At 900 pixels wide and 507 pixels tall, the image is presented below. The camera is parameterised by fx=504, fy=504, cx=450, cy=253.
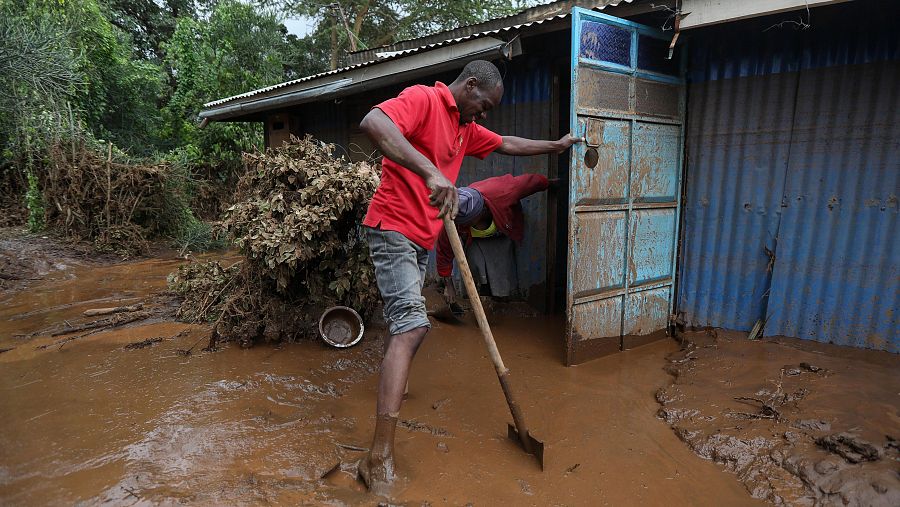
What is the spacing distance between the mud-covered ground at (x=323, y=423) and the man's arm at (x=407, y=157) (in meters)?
1.26

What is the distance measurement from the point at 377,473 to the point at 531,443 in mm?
784

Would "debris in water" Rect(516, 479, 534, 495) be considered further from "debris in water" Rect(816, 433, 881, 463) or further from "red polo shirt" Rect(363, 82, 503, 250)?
"debris in water" Rect(816, 433, 881, 463)

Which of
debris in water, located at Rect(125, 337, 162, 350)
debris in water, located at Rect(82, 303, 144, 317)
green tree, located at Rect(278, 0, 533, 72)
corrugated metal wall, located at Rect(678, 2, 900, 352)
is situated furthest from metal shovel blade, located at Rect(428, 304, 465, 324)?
green tree, located at Rect(278, 0, 533, 72)

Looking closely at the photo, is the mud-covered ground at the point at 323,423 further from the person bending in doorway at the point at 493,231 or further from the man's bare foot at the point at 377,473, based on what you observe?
the person bending in doorway at the point at 493,231

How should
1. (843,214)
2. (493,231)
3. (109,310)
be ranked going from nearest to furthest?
(843,214) < (493,231) < (109,310)

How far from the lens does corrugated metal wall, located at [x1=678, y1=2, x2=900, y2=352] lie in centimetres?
338

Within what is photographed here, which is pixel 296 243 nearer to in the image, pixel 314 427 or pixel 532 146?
pixel 314 427

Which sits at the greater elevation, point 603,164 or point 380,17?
point 380,17

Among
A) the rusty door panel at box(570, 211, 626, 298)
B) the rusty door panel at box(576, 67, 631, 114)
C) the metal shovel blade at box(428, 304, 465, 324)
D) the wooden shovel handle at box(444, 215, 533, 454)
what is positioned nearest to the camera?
the wooden shovel handle at box(444, 215, 533, 454)

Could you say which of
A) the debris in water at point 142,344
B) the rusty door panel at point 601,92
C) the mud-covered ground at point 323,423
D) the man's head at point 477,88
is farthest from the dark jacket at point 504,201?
the debris in water at point 142,344

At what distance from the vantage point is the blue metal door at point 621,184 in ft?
11.5

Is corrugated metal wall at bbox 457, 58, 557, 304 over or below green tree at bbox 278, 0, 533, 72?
below

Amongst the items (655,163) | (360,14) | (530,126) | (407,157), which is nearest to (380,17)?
(360,14)

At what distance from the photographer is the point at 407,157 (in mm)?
2170
